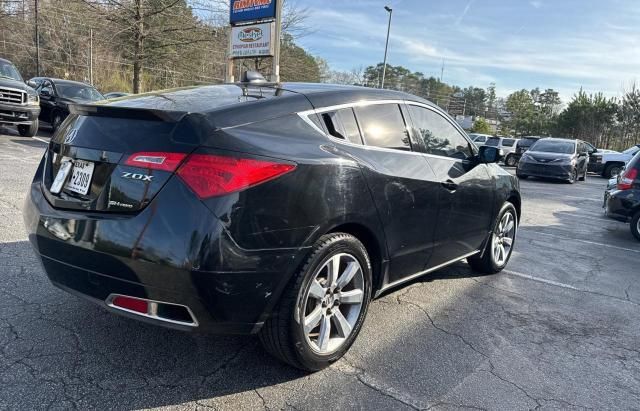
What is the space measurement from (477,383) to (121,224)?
219 centimetres

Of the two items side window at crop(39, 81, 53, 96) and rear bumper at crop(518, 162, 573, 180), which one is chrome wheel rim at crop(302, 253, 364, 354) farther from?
rear bumper at crop(518, 162, 573, 180)

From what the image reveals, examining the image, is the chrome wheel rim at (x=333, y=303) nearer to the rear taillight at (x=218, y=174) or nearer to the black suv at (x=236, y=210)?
the black suv at (x=236, y=210)

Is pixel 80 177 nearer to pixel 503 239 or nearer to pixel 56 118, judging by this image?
pixel 503 239

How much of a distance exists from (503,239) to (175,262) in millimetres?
3897

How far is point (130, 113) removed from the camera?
2.51m

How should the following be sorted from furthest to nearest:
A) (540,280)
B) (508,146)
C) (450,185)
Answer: (508,146) < (540,280) < (450,185)

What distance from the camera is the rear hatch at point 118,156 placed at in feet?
7.50

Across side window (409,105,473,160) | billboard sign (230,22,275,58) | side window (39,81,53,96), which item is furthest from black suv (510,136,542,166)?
side window (409,105,473,160)

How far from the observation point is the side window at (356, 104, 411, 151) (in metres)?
3.18

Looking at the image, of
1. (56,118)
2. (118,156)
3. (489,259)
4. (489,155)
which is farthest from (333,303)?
(56,118)

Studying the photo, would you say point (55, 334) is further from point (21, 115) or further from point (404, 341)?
point (21, 115)

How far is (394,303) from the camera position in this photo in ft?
13.0

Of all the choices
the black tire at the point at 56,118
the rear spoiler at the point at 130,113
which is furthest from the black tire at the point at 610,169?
the rear spoiler at the point at 130,113

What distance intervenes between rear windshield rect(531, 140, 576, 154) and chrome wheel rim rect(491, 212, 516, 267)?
45.2 ft
